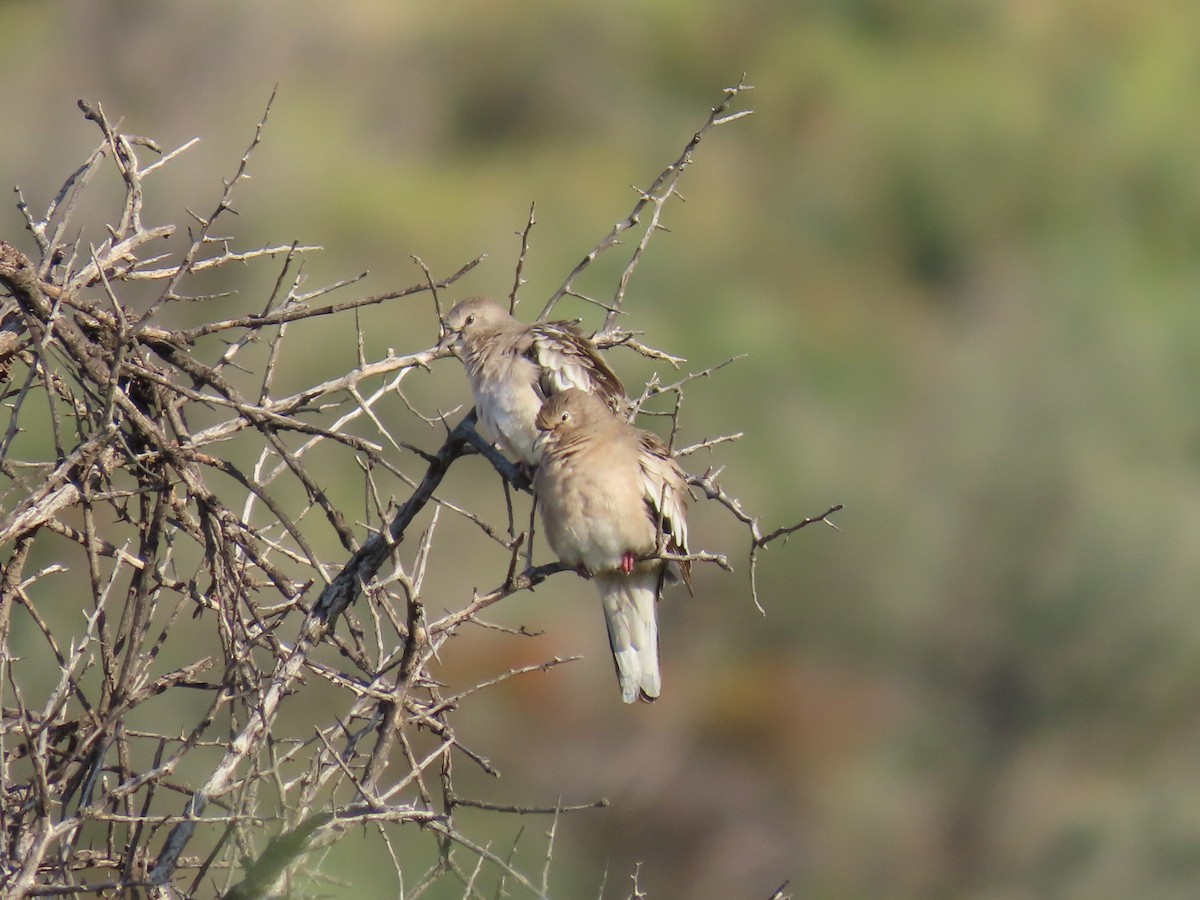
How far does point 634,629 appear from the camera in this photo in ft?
14.1

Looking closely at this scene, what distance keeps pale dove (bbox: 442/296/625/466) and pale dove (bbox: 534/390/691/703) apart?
0.17m

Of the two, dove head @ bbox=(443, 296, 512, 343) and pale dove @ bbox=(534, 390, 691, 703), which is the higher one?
dove head @ bbox=(443, 296, 512, 343)

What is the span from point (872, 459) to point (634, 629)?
41.7 ft

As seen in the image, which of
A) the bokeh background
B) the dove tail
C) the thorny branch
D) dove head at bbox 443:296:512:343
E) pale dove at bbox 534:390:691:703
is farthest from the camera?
the bokeh background

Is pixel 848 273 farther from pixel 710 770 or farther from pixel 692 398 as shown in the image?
pixel 710 770

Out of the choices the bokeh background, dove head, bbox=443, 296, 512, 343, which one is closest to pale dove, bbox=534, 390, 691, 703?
dove head, bbox=443, 296, 512, 343

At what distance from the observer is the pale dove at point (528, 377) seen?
459cm

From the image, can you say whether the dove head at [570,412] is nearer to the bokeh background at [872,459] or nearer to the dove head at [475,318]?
the dove head at [475,318]

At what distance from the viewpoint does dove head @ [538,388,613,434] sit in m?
4.35

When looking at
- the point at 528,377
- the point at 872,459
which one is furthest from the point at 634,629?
the point at 872,459

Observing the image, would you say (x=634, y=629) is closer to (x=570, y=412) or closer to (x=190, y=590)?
(x=570, y=412)

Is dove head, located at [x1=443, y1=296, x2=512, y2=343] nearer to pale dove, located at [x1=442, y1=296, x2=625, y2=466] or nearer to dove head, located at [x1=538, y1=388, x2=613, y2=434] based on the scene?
pale dove, located at [x1=442, y1=296, x2=625, y2=466]

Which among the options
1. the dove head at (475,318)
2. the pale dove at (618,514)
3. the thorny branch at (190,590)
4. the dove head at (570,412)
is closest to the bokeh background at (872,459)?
the dove head at (475,318)

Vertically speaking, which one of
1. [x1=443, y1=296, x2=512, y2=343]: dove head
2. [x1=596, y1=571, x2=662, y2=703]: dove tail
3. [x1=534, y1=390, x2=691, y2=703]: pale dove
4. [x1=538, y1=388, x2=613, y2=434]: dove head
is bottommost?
[x1=596, y1=571, x2=662, y2=703]: dove tail
